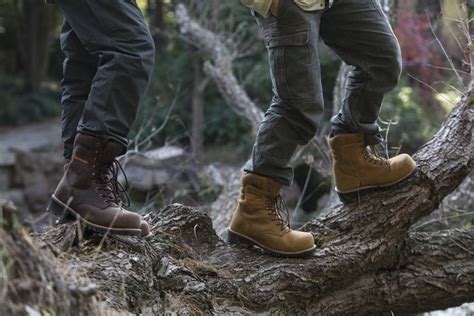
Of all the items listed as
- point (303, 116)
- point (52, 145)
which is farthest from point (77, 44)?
point (52, 145)

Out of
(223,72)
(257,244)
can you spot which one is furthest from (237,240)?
(223,72)

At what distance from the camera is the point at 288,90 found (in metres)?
3.27

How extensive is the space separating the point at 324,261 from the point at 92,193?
1.09 meters

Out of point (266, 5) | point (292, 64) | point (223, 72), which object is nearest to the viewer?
point (266, 5)

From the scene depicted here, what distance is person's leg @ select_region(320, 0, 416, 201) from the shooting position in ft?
11.0

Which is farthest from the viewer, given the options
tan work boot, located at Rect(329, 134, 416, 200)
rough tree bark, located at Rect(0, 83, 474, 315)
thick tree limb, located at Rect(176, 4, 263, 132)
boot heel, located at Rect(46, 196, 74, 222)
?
thick tree limb, located at Rect(176, 4, 263, 132)

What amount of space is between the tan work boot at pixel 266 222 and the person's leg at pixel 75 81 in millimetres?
756

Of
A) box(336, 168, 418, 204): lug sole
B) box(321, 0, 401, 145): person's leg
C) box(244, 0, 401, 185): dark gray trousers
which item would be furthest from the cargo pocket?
box(336, 168, 418, 204): lug sole

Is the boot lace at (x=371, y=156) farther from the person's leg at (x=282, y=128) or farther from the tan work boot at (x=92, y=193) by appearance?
the tan work boot at (x=92, y=193)

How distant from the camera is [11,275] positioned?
7.37 ft

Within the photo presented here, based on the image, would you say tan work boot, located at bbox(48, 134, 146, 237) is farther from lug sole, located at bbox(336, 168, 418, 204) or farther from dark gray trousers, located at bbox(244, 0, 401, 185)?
lug sole, located at bbox(336, 168, 418, 204)

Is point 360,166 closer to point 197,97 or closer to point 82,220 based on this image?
point 82,220

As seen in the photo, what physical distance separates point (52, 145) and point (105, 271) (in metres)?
11.5

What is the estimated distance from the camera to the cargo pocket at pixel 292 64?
3.18 m
